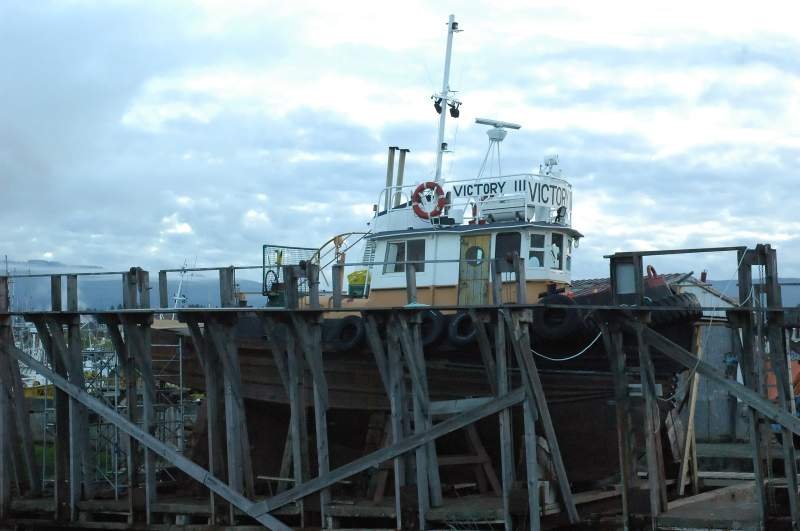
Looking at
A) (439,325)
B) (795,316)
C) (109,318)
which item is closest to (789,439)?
(795,316)

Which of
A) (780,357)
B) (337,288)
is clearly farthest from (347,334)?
(780,357)

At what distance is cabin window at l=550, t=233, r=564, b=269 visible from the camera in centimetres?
1864

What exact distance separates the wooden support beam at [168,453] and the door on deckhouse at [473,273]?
179 inches

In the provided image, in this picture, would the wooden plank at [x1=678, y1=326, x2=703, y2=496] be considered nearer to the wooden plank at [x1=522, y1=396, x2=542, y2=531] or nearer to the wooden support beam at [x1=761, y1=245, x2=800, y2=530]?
the wooden support beam at [x1=761, y1=245, x2=800, y2=530]

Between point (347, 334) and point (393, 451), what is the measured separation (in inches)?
131

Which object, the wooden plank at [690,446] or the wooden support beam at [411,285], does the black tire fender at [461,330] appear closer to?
the wooden support beam at [411,285]

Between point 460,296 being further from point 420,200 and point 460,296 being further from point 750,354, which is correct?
point 750,354

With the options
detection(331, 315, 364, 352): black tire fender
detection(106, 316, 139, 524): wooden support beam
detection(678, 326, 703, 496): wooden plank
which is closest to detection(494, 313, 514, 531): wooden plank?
detection(331, 315, 364, 352): black tire fender

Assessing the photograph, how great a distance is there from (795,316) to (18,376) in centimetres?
1242

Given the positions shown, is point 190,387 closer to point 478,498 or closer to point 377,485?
point 377,485

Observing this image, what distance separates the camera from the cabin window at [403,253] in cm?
1917

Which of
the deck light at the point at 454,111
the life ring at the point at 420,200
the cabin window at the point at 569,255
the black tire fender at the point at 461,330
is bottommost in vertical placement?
the black tire fender at the point at 461,330

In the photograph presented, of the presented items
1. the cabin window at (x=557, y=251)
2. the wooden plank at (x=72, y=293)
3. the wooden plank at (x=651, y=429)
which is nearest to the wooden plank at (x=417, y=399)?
the wooden plank at (x=651, y=429)

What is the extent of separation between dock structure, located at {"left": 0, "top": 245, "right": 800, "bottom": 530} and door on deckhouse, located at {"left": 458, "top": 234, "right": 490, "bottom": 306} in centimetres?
70
